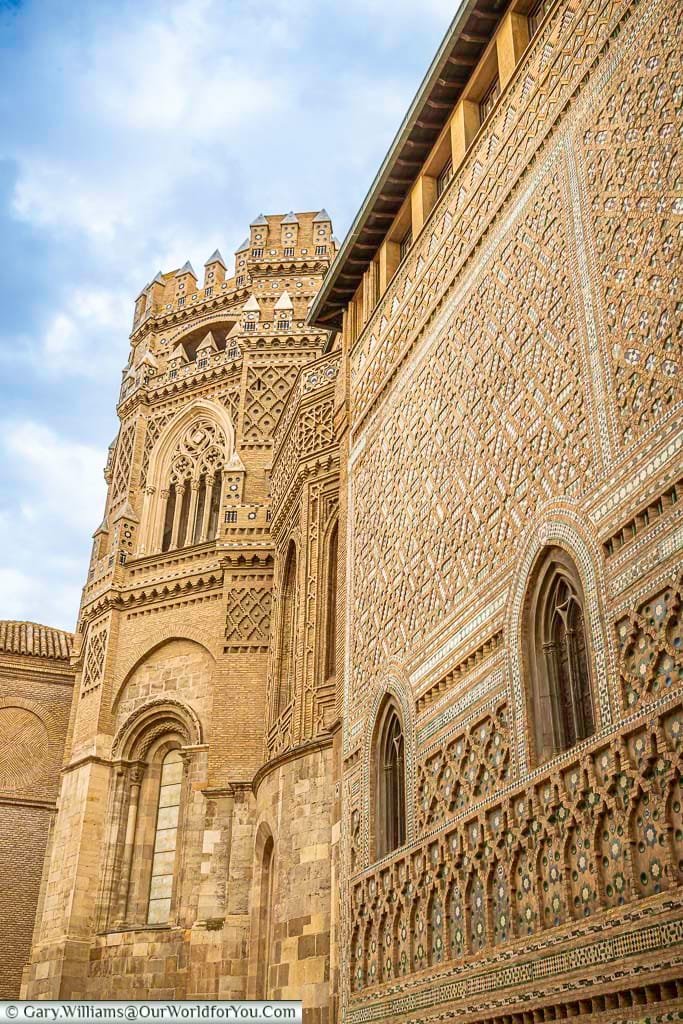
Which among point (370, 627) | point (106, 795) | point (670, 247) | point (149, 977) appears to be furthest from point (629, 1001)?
point (106, 795)

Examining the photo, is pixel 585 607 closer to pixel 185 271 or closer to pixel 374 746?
pixel 374 746

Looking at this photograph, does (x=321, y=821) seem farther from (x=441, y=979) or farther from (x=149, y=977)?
(x=149, y=977)

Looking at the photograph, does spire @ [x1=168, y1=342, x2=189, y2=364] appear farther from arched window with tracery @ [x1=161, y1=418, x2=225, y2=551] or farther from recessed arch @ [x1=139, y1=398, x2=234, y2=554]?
arched window with tracery @ [x1=161, y1=418, x2=225, y2=551]

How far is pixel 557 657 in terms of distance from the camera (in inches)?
279

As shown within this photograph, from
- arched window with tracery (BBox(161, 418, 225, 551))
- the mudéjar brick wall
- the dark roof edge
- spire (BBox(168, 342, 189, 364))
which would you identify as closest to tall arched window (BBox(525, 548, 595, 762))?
the dark roof edge

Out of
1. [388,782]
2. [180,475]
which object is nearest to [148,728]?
[180,475]

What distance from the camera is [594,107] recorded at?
7734 millimetres

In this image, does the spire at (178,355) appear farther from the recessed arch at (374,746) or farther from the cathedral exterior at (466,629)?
the recessed arch at (374,746)

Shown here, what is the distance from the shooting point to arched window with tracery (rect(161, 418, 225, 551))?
2000 cm

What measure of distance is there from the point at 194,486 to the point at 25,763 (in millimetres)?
6469

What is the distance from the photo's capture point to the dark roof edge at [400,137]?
31.7 feet

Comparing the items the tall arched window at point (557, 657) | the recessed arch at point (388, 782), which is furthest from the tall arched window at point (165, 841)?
the tall arched window at point (557, 657)

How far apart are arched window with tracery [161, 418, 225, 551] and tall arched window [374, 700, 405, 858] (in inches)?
414

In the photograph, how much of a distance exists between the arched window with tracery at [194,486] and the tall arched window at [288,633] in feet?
15.6
